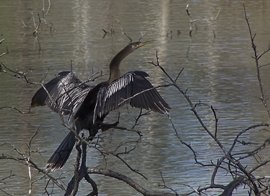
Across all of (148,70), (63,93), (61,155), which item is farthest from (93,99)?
(148,70)

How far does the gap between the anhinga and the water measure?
1.24 feet

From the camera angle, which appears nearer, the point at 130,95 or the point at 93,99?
the point at 130,95

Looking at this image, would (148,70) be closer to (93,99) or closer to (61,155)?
(93,99)

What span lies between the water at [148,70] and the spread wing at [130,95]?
1.99 feet

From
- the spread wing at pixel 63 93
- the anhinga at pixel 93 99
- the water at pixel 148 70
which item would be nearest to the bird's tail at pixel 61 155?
the anhinga at pixel 93 99

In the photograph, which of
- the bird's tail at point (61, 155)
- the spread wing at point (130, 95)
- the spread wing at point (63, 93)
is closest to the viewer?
the spread wing at point (130, 95)

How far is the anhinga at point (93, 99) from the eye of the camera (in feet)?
13.4

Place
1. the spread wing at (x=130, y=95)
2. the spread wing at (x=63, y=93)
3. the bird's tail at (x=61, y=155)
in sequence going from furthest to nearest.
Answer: the spread wing at (x=63, y=93) → the bird's tail at (x=61, y=155) → the spread wing at (x=130, y=95)

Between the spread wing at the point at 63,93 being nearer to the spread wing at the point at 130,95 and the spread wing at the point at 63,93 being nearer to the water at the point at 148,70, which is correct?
the spread wing at the point at 130,95

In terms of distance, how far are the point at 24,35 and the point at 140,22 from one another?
259cm

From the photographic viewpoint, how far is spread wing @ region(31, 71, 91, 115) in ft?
14.2

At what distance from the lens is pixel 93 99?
4.32 meters

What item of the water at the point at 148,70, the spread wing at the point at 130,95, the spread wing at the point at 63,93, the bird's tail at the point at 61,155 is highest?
the spread wing at the point at 130,95

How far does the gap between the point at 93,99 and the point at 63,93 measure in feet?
0.53
